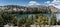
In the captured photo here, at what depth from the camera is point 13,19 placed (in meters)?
1.26

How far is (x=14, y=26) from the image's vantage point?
4.14 feet

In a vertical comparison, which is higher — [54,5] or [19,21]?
[54,5]

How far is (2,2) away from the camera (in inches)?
50.1

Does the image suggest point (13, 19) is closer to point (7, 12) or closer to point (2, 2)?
point (7, 12)

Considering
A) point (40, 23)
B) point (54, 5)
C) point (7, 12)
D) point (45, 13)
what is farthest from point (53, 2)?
point (7, 12)

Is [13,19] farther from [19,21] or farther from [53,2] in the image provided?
[53,2]

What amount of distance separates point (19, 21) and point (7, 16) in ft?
0.45

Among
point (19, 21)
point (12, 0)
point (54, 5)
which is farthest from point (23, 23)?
point (54, 5)

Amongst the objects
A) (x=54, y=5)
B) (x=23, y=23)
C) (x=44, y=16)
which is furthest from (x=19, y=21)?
(x=54, y=5)

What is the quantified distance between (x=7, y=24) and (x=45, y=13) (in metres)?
0.42

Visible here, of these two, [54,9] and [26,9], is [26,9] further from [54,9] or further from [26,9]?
[54,9]

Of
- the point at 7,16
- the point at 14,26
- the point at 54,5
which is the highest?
the point at 54,5

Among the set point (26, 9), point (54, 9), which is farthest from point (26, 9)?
point (54, 9)

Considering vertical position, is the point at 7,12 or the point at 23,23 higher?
the point at 7,12
